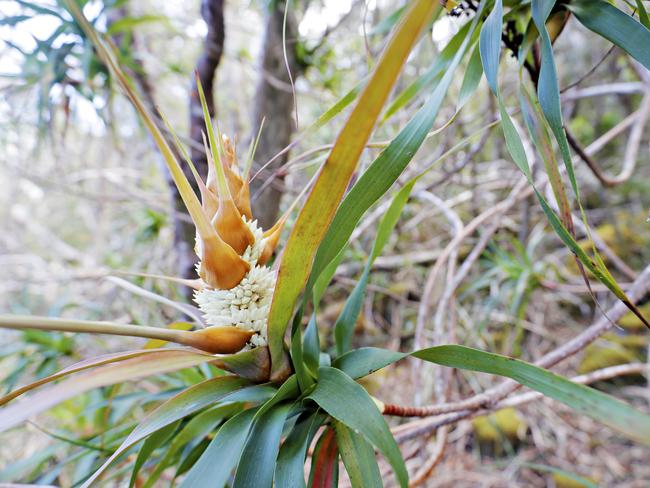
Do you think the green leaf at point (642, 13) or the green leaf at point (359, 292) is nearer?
the green leaf at point (642, 13)

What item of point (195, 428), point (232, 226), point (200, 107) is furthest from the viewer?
point (200, 107)

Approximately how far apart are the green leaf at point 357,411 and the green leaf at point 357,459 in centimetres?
4

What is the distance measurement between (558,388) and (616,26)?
32 cm

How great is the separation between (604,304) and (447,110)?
1.01 meters

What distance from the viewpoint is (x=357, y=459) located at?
0.35 m

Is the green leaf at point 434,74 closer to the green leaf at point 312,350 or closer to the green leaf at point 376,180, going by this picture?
the green leaf at point 376,180

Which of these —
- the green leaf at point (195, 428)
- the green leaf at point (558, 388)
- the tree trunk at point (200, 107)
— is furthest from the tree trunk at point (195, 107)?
the green leaf at point (558, 388)

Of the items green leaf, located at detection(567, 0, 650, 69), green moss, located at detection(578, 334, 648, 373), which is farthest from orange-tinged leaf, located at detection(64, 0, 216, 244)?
green moss, located at detection(578, 334, 648, 373)

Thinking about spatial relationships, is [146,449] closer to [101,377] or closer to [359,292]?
[101,377]

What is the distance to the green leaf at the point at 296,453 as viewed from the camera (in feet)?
1.09

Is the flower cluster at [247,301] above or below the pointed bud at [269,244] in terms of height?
below

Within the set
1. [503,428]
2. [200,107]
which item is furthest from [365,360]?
[503,428]

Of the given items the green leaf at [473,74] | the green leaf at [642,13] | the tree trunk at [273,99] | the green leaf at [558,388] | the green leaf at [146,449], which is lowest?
the green leaf at [146,449]

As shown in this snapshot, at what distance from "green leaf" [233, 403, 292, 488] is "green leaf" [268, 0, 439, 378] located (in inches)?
2.6
